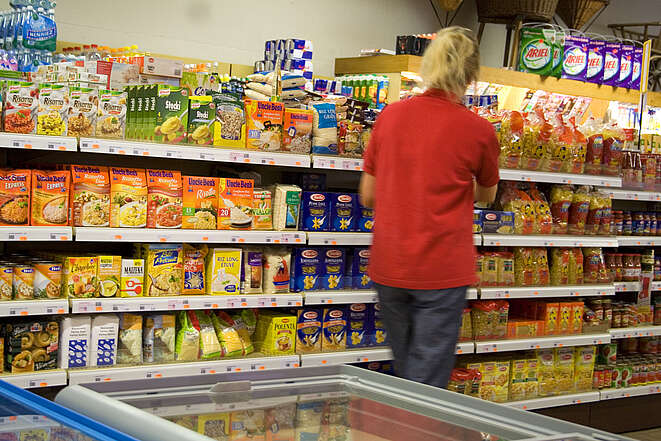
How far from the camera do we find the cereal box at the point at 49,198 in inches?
135

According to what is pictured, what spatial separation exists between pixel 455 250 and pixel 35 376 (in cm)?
190

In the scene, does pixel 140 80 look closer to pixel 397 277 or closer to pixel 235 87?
pixel 235 87

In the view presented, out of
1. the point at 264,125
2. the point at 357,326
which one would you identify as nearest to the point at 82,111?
the point at 264,125

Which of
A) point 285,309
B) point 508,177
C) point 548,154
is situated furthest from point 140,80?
point 548,154

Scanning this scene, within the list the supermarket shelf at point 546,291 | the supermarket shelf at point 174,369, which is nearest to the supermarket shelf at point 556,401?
the supermarket shelf at point 546,291

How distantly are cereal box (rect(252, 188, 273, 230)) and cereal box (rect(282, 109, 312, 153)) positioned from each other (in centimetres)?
26

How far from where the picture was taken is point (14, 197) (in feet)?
11.1

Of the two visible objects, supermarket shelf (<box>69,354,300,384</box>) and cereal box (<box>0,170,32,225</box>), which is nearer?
cereal box (<box>0,170,32,225</box>)

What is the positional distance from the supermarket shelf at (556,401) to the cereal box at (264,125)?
219 cm

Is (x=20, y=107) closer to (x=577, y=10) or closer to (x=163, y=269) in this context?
(x=163, y=269)

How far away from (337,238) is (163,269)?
937 mm

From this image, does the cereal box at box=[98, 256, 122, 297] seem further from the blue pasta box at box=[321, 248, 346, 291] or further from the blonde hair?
the blonde hair

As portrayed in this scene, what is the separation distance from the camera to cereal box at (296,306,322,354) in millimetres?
4176

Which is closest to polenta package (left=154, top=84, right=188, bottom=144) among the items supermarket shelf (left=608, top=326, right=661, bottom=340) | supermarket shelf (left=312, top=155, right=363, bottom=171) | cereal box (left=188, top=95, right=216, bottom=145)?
cereal box (left=188, top=95, right=216, bottom=145)
